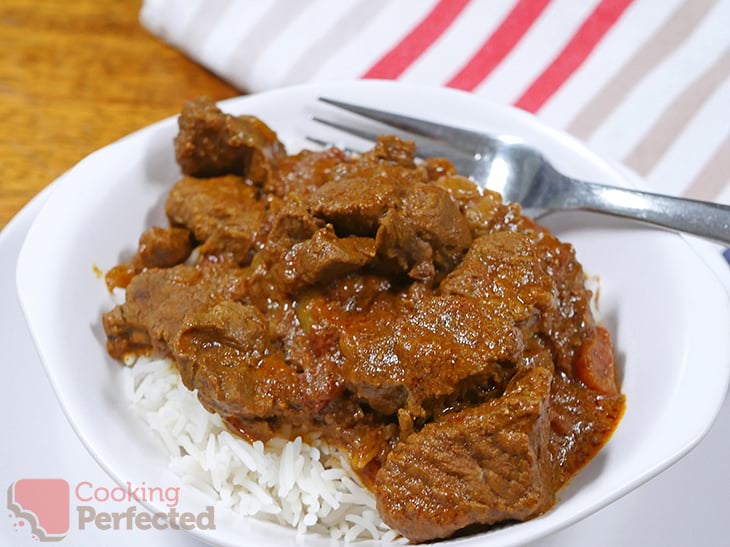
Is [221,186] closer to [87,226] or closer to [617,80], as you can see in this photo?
[87,226]

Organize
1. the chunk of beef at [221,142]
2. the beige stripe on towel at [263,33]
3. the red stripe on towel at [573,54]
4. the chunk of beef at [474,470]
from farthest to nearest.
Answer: the beige stripe on towel at [263,33] < the red stripe on towel at [573,54] < the chunk of beef at [221,142] < the chunk of beef at [474,470]

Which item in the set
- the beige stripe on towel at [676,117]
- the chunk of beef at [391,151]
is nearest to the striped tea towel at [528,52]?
the beige stripe on towel at [676,117]

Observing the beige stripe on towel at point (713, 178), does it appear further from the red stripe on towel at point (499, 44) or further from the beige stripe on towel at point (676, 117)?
the red stripe on towel at point (499, 44)

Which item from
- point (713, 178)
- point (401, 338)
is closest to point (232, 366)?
point (401, 338)

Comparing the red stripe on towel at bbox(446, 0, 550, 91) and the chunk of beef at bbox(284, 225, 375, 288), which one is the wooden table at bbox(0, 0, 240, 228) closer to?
the red stripe on towel at bbox(446, 0, 550, 91)

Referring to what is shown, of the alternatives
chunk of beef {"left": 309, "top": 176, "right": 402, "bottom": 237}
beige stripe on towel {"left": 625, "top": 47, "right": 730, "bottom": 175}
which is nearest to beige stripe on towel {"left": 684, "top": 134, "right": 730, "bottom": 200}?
beige stripe on towel {"left": 625, "top": 47, "right": 730, "bottom": 175}

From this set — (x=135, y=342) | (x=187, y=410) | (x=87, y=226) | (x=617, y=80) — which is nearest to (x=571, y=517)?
(x=187, y=410)
